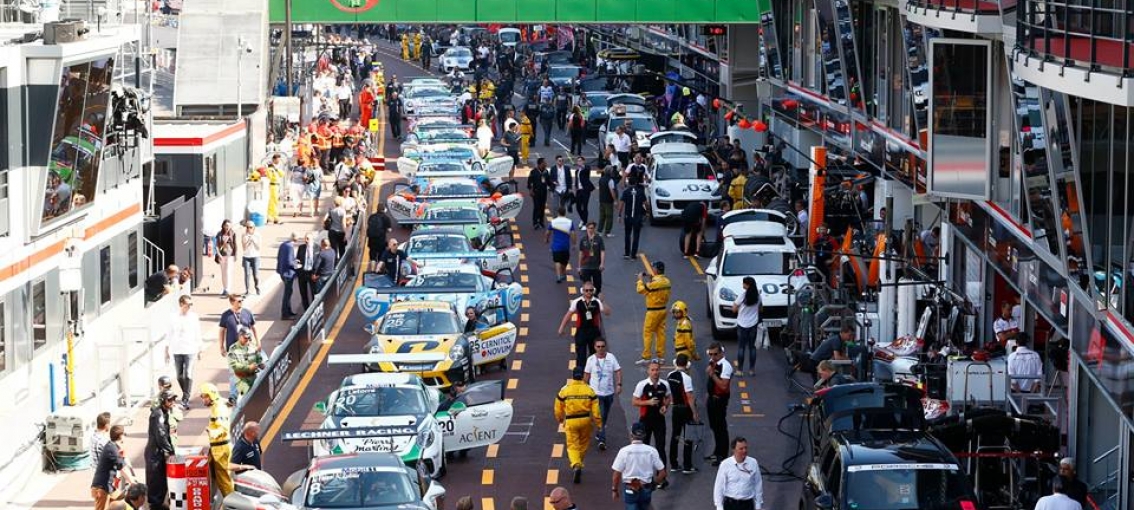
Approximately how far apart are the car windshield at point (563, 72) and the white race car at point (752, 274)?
45.1m

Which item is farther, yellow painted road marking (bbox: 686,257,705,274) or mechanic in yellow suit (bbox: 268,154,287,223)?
mechanic in yellow suit (bbox: 268,154,287,223)

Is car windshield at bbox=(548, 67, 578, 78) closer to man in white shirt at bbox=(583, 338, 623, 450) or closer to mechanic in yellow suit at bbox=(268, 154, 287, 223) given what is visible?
mechanic in yellow suit at bbox=(268, 154, 287, 223)

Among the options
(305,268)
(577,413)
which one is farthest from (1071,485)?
(305,268)

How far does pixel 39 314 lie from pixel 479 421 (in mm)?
6553

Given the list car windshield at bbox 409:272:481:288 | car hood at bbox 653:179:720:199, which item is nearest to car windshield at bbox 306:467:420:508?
car windshield at bbox 409:272:481:288

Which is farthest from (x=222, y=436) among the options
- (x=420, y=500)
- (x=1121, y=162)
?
(x=1121, y=162)

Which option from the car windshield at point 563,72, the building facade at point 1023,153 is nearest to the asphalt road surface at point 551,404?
the building facade at point 1023,153

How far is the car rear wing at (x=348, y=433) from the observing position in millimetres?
21922

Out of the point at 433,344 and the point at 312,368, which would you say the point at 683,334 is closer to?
the point at 433,344

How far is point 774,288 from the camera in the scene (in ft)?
107

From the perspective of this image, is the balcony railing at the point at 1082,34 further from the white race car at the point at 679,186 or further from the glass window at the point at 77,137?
the white race car at the point at 679,186

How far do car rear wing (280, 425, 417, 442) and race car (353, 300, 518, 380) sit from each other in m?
4.83

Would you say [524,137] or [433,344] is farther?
[524,137]

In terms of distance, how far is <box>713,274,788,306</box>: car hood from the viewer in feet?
106
